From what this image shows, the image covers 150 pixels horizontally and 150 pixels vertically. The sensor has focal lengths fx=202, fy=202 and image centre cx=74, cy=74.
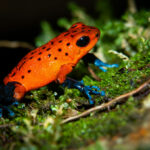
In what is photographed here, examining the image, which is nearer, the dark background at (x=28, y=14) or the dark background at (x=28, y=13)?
the dark background at (x=28, y=14)

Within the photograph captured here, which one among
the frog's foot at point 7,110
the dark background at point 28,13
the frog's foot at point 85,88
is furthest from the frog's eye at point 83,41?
the dark background at point 28,13

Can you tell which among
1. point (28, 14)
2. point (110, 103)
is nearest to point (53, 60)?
point (110, 103)

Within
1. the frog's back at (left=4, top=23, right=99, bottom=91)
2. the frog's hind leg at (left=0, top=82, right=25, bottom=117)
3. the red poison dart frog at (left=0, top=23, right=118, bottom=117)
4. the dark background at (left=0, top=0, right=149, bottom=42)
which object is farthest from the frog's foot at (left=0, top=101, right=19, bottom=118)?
the dark background at (left=0, top=0, right=149, bottom=42)

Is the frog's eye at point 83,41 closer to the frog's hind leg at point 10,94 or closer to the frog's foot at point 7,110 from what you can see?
the frog's hind leg at point 10,94

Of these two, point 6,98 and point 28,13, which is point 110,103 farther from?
point 28,13

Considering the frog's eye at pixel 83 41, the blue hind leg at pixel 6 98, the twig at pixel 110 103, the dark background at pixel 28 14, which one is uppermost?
the dark background at pixel 28 14

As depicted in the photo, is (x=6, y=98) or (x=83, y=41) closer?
(x=6, y=98)

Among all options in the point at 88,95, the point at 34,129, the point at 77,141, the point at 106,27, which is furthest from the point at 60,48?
the point at 106,27

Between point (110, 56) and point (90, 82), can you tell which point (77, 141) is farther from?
point (110, 56)
